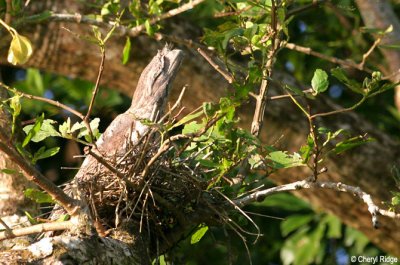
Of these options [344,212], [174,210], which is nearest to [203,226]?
[174,210]

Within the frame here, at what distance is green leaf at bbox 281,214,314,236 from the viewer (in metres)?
4.97

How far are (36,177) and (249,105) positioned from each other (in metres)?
2.40

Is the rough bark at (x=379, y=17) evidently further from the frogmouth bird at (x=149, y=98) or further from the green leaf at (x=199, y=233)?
the green leaf at (x=199, y=233)

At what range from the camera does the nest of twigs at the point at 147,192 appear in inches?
75.2

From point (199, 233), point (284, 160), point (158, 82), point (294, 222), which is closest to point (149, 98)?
point (158, 82)

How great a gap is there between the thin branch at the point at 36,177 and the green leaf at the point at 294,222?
11.7 feet

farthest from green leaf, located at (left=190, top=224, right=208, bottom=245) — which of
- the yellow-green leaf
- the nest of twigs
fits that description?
the yellow-green leaf

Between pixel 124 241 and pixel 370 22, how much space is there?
236 cm

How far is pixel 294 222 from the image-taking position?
5082 mm

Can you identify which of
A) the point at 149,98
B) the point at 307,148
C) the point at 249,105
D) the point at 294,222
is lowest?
the point at 294,222

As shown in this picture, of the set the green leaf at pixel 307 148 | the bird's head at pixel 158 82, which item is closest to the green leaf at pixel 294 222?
the bird's head at pixel 158 82

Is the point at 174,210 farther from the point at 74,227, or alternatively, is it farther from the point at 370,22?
the point at 370,22

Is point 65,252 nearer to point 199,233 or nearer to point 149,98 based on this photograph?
point 199,233

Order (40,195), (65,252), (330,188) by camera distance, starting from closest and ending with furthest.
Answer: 1. (65,252)
2. (40,195)
3. (330,188)
